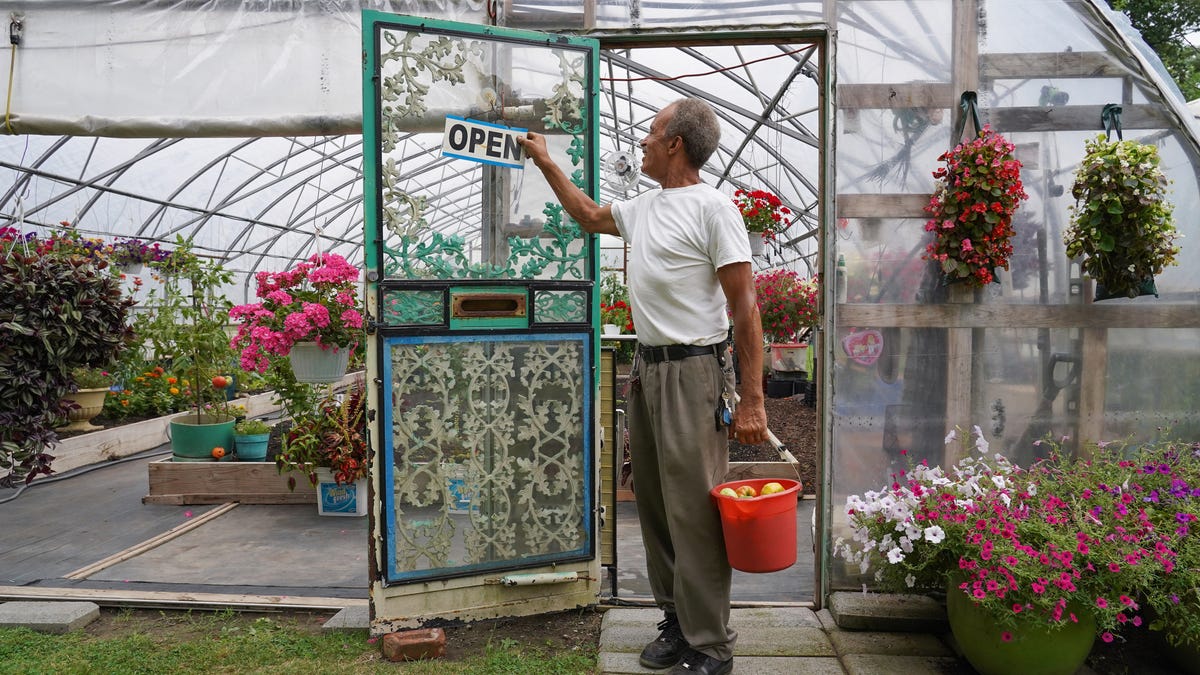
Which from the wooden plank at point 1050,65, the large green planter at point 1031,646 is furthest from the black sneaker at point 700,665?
the wooden plank at point 1050,65

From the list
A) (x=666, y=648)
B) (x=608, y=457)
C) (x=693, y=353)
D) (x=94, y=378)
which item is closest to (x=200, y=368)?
(x=94, y=378)

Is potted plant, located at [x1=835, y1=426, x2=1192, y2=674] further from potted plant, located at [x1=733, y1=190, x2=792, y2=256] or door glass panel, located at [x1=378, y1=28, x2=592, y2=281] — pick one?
potted plant, located at [x1=733, y1=190, x2=792, y2=256]

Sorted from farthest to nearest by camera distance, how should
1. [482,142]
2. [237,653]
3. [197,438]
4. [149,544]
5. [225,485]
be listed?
[197,438] → [225,485] → [149,544] → [482,142] → [237,653]

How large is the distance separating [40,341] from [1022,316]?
4505mm

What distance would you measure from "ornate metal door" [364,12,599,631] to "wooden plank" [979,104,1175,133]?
5.46 feet

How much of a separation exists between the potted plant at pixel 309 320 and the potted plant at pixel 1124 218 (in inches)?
138

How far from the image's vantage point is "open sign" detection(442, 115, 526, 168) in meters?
2.71

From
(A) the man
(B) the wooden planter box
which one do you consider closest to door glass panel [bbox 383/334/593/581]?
(A) the man

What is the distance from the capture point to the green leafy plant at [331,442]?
437 cm

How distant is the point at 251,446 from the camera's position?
5246mm

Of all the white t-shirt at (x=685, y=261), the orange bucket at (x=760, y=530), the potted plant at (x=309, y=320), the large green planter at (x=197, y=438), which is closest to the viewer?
the orange bucket at (x=760, y=530)

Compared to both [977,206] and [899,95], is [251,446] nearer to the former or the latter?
[899,95]

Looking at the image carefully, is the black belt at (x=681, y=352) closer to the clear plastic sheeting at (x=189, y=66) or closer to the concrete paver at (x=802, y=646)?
the concrete paver at (x=802, y=646)

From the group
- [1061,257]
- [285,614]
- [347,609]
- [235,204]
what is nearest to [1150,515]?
[1061,257]
